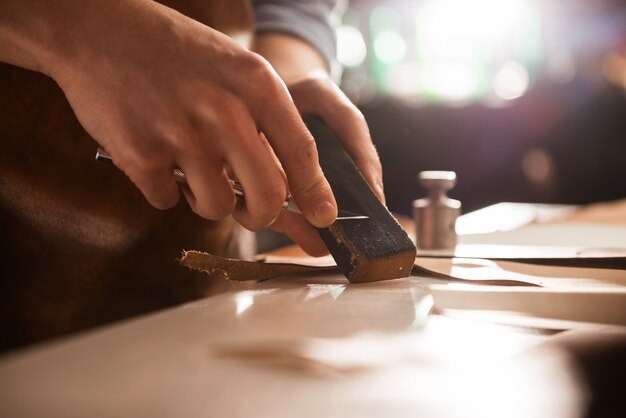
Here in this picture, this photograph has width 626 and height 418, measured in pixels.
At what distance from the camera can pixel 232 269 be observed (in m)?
0.81

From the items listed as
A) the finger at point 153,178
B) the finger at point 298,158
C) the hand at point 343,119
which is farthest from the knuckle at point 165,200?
the hand at point 343,119

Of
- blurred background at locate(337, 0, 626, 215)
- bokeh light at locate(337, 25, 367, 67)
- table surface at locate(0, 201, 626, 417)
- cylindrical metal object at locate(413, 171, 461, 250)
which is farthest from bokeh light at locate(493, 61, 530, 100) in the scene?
table surface at locate(0, 201, 626, 417)

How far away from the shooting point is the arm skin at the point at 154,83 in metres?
0.67

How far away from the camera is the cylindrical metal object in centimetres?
126

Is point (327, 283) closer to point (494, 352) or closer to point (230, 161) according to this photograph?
point (230, 161)

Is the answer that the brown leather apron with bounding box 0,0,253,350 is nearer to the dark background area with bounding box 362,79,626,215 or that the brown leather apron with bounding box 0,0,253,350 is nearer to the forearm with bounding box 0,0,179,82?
the forearm with bounding box 0,0,179,82

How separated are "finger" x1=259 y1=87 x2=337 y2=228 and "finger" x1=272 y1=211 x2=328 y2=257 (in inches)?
5.5

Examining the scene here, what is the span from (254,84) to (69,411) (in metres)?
0.42

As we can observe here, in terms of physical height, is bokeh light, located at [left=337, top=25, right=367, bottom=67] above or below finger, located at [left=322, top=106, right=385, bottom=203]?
above

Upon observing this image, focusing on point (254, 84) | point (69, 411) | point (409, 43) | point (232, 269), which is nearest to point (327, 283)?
point (232, 269)

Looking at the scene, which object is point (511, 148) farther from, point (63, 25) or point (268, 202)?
point (63, 25)

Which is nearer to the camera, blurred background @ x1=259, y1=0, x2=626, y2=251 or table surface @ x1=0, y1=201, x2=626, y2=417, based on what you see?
table surface @ x1=0, y1=201, x2=626, y2=417

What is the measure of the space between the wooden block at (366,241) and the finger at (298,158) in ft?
0.12

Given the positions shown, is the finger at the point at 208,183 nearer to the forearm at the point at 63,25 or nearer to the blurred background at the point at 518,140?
the forearm at the point at 63,25
